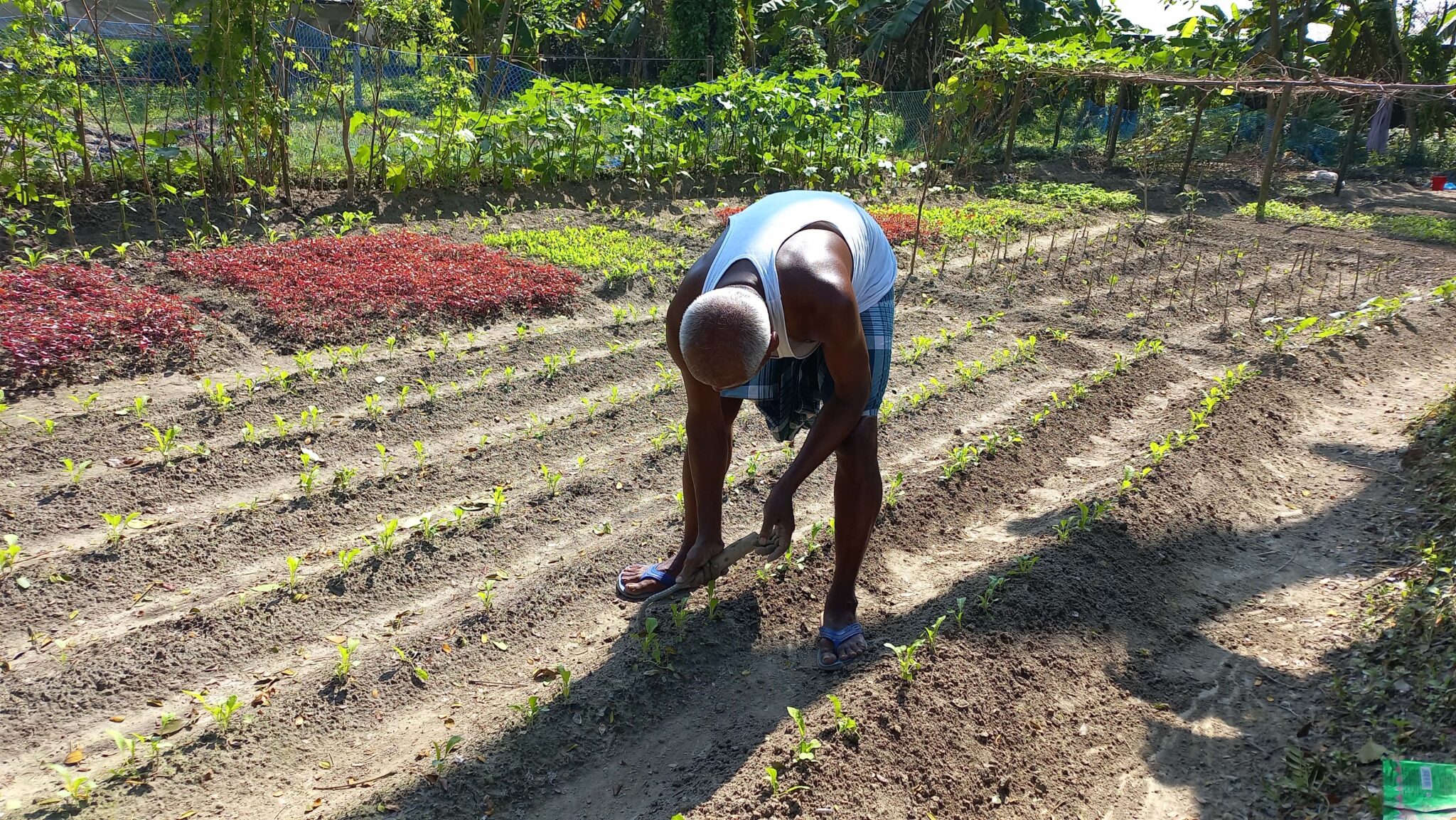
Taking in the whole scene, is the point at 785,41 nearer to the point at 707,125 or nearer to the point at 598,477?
the point at 707,125

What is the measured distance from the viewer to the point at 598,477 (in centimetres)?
483

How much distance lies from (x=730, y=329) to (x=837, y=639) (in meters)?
1.41

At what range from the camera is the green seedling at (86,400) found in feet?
15.9

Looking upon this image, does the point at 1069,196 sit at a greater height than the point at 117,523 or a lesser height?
greater

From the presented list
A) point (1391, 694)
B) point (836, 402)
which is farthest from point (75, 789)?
point (1391, 694)

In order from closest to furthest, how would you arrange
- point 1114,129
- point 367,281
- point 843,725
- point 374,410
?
point 843,725, point 374,410, point 367,281, point 1114,129

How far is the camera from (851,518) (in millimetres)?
3244

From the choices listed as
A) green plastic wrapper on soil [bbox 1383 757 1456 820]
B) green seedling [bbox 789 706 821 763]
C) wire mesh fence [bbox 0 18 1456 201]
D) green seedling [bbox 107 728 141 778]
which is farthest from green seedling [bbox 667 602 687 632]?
wire mesh fence [bbox 0 18 1456 201]

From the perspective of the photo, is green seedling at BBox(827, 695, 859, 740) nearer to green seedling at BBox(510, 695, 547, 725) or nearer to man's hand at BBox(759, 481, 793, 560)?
man's hand at BBox(759, 481, 793, 560)

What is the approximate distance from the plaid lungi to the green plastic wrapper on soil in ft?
5.93

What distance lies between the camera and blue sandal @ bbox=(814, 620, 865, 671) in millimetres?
3354

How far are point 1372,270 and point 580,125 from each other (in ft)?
27.9

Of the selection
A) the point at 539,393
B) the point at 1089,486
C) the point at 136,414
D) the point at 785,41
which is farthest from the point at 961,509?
the point at 785,41

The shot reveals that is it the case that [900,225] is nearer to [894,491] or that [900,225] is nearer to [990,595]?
[894,491]
